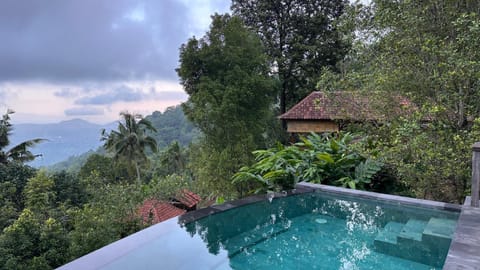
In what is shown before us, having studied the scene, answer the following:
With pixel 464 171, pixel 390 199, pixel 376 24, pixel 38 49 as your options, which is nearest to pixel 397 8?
pixel 376 24

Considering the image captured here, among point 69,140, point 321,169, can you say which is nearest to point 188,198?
point 321,169

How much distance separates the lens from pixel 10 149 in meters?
13.1

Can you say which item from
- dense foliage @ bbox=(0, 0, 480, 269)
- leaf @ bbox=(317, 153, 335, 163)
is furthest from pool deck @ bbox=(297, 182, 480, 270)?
leaf @ bbox=(317, 153, 335, 163)

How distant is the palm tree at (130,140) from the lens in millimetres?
18484

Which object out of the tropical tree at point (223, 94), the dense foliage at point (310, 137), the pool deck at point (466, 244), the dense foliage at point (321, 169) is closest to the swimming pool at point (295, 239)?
the pool deck at point (466, 244)

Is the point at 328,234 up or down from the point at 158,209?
up

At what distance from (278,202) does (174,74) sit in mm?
6973

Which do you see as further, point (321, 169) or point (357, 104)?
point (321, 169)

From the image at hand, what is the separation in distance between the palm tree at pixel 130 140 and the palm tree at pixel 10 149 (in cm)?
486

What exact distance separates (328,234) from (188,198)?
6621 millimetres

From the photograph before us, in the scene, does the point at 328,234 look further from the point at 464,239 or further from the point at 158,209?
the point at 158,209

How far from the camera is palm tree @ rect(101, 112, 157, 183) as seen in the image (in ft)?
60.6

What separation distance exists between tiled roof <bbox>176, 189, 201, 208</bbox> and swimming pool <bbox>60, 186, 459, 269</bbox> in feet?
17.1

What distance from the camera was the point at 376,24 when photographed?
479cm
